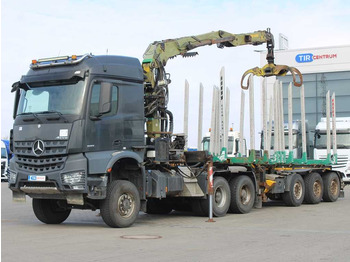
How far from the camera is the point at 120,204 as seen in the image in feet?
40.1

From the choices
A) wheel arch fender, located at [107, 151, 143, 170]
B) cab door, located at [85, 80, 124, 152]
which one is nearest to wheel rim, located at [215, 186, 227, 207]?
wheel arch fender, located at [107, 151, 143, 170]

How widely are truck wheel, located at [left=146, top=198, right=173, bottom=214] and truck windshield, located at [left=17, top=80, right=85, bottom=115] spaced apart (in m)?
4.75

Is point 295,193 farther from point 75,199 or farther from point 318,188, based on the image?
point 75,199

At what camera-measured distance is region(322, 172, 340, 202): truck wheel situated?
20344 millimetres

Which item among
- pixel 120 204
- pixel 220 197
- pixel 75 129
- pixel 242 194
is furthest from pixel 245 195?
pixel 75 129

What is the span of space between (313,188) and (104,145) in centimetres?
946

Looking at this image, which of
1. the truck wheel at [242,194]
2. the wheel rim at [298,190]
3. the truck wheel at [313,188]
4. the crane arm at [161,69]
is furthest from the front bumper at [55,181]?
the truck wheel at [313,188]

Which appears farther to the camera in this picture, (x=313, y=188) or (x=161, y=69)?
(x=313, y=188)

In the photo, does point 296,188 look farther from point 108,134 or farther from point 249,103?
point 108,134

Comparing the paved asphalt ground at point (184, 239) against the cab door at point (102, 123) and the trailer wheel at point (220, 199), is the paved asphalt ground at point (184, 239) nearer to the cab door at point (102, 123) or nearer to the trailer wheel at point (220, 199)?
the trailer wheel at point (220, 199)

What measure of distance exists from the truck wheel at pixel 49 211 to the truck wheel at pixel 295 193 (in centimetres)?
744

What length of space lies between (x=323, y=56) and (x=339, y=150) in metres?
15.6

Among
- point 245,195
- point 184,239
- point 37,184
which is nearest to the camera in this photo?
point 184,239

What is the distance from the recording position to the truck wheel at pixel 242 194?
50.7 feet
